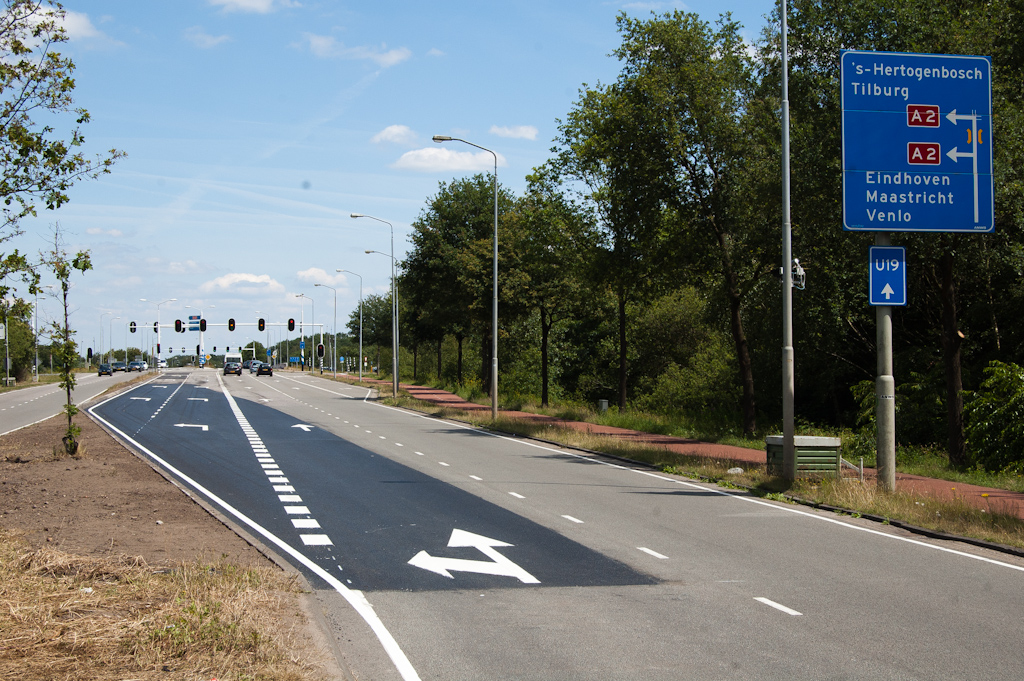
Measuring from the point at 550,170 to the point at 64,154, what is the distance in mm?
24313

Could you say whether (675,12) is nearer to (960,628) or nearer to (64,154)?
(64,154)

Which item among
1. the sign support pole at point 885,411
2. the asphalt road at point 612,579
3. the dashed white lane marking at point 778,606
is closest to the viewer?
the asphalt road at point 612,579

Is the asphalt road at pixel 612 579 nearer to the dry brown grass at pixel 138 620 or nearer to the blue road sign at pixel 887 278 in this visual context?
the dry brown grass at pixel 138 620

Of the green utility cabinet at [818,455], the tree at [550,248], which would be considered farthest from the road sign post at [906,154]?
the tree at [550,248]

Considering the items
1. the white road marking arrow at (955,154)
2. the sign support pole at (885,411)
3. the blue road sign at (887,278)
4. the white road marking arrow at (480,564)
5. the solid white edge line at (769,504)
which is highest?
the white road marking arrow at (955,154)

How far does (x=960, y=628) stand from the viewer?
7.09 m

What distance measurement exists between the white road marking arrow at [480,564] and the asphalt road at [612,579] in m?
0.04

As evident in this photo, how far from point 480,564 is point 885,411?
8364mm

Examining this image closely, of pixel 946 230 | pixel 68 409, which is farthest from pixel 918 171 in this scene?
pixel 68 409

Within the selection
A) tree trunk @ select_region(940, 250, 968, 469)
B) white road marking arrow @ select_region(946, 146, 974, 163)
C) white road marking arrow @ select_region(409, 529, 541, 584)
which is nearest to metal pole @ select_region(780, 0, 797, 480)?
white road marking arrow @ select_region(946, 146, 974, 163)

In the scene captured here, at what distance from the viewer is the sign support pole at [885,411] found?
1455 centimetres

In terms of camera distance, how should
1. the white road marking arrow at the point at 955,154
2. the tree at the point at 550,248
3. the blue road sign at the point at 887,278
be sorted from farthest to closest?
the tree at the point at 550,248 < the blue road sign at the point at 887,278 < the white road marking arrow at the point at 955,154

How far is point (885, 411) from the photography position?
582 inches

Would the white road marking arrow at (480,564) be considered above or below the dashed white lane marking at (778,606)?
below
